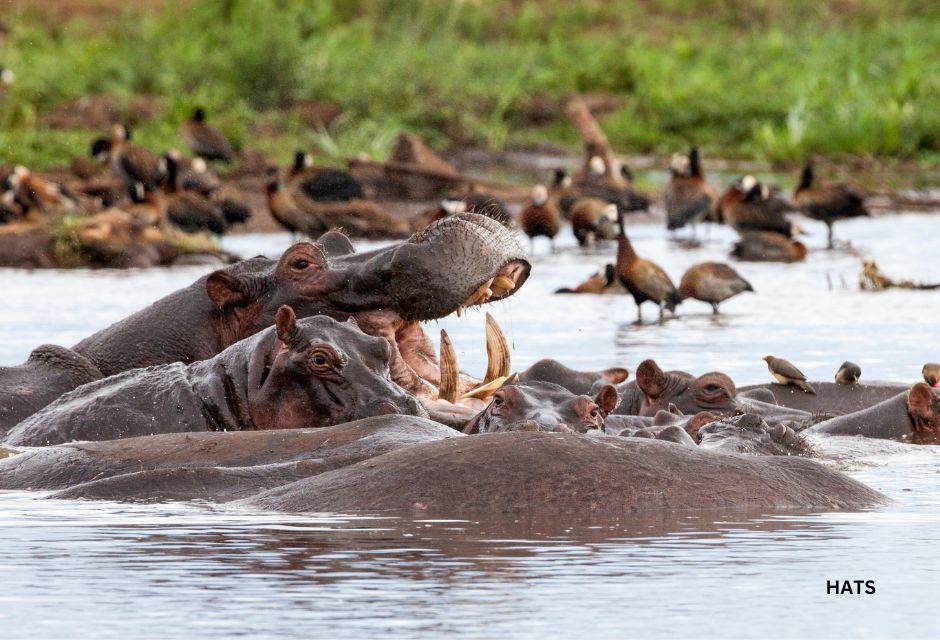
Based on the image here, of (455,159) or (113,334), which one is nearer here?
(113,334)

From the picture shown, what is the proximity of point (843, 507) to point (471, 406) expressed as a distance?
4.68 ft

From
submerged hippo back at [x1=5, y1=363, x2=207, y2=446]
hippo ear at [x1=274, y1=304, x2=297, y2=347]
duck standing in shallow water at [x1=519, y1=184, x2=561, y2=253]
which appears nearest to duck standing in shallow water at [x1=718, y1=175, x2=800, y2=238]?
duck standing in shallow water at [x1=519, y1=184, x2=561, y2=253]

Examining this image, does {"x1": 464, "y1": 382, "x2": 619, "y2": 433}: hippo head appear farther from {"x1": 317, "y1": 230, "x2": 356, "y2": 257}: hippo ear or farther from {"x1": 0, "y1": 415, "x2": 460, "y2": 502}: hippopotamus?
{"x1": 317, "y1": 230, "x2": 356, "y2": 257}: hippo ear

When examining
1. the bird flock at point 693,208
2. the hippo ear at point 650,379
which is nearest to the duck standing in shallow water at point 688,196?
the bird flock at point 693,208

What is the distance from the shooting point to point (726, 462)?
16.5 ft

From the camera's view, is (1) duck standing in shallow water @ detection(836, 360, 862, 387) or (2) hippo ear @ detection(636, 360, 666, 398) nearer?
(2) hippo ear @ detection(636, 360, 666, 398)

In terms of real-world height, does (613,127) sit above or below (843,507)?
above

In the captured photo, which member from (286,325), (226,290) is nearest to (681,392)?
(226,290)

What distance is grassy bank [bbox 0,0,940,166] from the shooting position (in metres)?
27.7

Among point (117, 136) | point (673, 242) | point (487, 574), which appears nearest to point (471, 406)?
point (487, 574)

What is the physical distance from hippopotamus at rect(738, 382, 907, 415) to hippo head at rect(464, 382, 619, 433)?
110 inches

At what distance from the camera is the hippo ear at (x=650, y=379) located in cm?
776

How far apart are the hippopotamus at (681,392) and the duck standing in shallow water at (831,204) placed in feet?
41.8

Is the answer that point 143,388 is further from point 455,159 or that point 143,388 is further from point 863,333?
point 455,159
